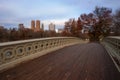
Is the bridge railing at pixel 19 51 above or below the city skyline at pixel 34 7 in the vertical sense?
below

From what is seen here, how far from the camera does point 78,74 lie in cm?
481

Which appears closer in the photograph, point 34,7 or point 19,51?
point 19,51

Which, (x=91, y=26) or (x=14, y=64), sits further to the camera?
(x=91, y=26)

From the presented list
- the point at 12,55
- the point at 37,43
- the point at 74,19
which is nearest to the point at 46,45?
the point at 37,43

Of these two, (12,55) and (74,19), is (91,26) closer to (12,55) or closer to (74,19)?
(74,19)

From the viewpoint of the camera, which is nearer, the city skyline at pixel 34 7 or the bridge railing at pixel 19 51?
the bridge railing at pixel 19 51

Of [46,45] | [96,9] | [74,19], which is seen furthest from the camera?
[74,19]

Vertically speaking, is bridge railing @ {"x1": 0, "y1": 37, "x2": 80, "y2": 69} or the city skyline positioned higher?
the city skyline

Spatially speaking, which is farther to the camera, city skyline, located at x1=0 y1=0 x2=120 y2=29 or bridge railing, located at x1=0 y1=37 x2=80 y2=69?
city skyline, located at x1=0 y1=0 x2=120 y2=29

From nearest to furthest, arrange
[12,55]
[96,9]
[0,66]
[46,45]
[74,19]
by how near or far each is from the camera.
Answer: [0,66]
[12,55]
[46,45]
[96,9]
[74,19]

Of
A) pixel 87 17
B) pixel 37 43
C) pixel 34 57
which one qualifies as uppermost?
pixel 87 17

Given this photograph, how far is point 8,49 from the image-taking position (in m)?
5.58

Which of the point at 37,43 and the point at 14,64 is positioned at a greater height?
the point at 37,43

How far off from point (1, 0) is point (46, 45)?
7.87 meters
